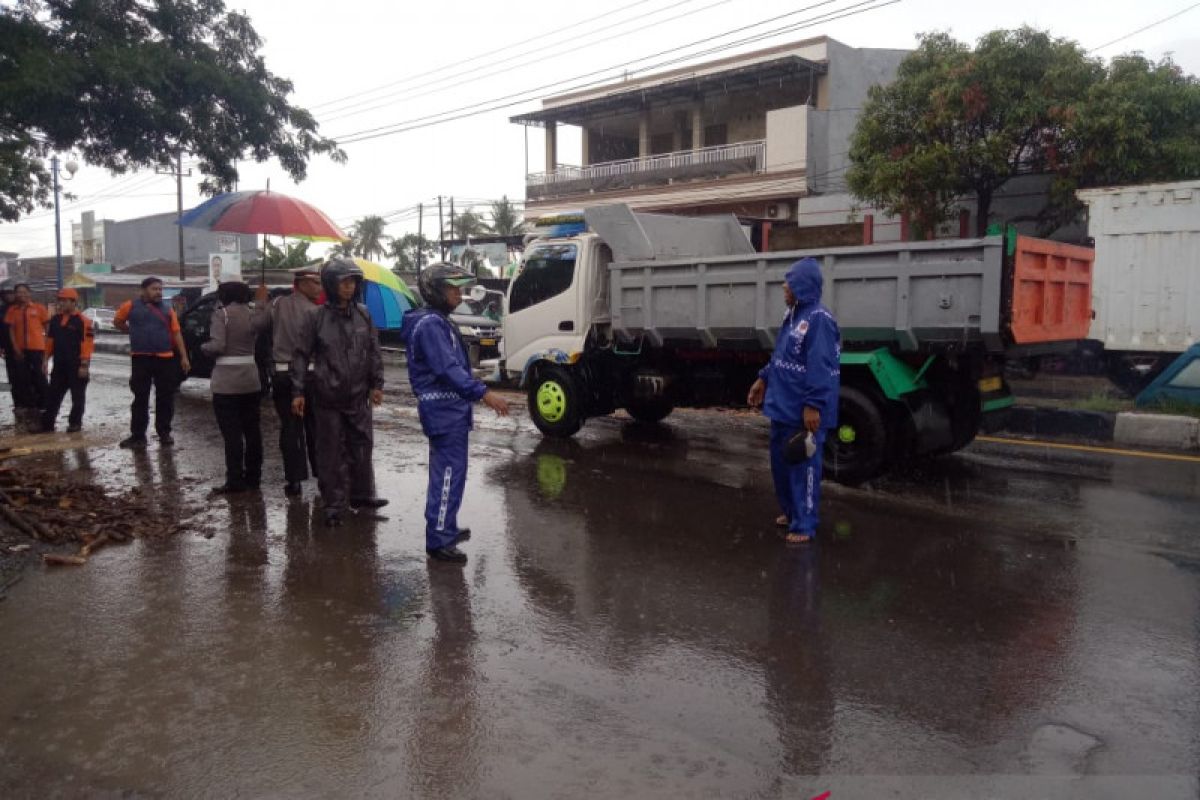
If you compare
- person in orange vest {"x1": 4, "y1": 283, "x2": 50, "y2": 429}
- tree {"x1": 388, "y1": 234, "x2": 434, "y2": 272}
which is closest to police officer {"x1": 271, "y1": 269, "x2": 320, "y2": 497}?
person in orange vest {"x1": 4, "y1": 283, "x2": 50, "y2": 429}

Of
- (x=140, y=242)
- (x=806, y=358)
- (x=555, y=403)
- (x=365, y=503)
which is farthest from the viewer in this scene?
(x=140, y=242)

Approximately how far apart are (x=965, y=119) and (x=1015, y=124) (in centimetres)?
89

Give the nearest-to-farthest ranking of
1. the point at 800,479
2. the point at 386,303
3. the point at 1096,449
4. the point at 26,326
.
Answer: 1. the point at 800,479
2. the point at 1096,449
3. the point at 26,326
4. the point at 386,303

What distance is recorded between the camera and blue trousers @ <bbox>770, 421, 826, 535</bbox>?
5.66 meters

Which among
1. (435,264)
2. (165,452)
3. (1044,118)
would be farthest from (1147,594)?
(1044,118)

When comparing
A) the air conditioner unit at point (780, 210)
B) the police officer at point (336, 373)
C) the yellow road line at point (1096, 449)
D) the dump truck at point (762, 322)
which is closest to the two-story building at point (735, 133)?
the air conditioner unit at point (780, 210)

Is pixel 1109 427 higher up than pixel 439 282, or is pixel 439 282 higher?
pixel 439 282

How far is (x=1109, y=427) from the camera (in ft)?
32.5

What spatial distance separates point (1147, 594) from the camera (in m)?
4.76

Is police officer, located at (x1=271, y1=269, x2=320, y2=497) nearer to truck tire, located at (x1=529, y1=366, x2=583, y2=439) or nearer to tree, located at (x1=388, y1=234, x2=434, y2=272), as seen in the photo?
truck tire, located at (x1=529, y1=366, x2=583, y2=439)

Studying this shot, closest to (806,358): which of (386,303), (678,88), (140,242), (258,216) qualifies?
(258,216)

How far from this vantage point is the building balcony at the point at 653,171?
26.9 meters

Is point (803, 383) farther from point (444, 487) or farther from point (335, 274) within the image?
point (335, 274)

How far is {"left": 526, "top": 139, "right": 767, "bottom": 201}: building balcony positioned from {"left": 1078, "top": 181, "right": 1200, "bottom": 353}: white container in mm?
13867
